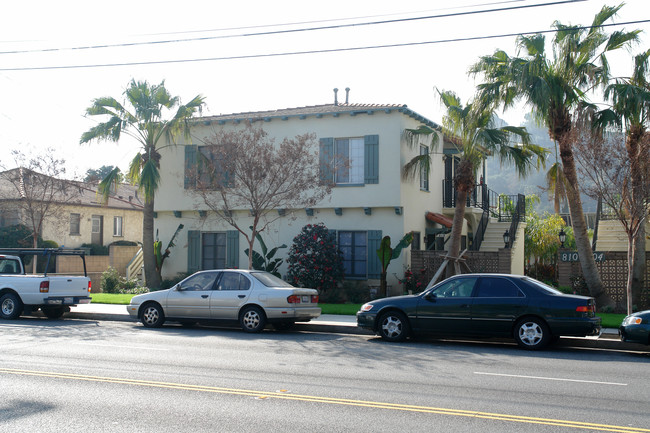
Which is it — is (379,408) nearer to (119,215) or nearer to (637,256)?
(637,256)

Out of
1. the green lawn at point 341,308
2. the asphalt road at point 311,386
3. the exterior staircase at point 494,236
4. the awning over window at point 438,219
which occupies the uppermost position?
the awning over window at point 438,219

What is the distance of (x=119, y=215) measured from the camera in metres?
37.2

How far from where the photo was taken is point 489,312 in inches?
499

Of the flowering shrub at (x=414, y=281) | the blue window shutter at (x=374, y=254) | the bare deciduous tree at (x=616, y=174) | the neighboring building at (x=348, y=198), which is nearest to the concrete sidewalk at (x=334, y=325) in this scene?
the bare deciduous tree at (x=616, y=174)

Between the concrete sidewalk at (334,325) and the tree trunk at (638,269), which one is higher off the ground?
the tree trunk at (638,269)

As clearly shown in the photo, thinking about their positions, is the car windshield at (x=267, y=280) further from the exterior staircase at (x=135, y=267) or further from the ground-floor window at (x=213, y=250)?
the exterior staircase at (x=135, y=267)

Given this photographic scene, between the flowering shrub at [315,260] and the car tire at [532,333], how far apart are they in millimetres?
9506

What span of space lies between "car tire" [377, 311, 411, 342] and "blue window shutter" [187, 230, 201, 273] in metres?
12.9

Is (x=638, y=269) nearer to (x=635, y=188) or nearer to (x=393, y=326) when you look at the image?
(x=635, y=188)

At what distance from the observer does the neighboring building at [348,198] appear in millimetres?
22016

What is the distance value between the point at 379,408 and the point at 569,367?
4627 mm

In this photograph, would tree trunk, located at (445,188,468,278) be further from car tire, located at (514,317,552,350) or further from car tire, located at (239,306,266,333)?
car tire, located at (239,306,266,333)

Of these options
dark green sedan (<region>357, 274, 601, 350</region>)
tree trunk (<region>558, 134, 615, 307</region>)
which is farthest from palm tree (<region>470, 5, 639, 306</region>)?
dark green sedan (<region>357, 274, 601, 350</region>)

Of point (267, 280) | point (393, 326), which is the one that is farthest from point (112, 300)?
point (393, 326)
